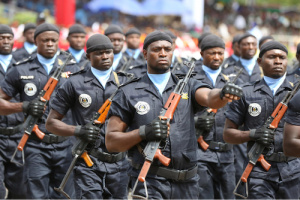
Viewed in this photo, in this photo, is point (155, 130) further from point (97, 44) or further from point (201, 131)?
point (201, 131)

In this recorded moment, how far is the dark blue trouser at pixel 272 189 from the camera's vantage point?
6.20 meters

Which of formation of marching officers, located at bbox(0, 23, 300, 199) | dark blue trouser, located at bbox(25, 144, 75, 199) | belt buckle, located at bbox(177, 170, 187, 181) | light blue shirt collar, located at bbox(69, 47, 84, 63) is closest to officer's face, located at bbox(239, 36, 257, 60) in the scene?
formation of marching officers, located at bbox(0, 23, 300, 199)

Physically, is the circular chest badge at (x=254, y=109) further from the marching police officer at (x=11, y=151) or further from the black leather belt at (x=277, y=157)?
the marching police officer at (x=11, y=151)

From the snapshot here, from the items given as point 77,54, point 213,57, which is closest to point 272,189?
point 213,57

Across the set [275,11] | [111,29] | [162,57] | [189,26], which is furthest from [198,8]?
[275,11]

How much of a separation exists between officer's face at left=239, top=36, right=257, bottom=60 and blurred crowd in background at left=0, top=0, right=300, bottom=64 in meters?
12.9

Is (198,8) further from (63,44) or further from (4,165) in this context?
(4,165)

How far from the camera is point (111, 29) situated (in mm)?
10398

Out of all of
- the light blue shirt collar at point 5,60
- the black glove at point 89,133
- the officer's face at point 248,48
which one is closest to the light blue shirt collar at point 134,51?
the officer's face at point 248,48

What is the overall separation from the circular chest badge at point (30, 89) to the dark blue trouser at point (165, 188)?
8.80 feet

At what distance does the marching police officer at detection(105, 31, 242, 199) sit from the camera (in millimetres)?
5223

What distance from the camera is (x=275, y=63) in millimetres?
6629

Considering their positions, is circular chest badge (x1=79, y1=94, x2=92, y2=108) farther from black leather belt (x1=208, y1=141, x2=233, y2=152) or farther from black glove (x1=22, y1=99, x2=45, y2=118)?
black leather belt (x1=208, y1=141, x2=233, y2=152)

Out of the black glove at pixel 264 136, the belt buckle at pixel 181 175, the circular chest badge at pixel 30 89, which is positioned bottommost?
the belt buckle at pixel 181 175
